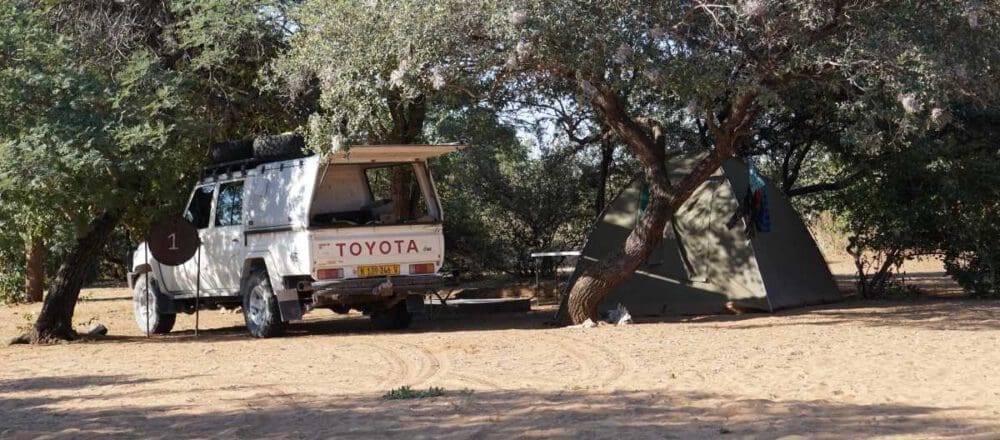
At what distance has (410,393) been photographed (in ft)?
27.8

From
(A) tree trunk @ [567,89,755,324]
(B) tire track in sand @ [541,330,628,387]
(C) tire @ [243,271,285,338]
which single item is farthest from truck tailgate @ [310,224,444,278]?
(A) tree trunk @ [567,89,755,324]

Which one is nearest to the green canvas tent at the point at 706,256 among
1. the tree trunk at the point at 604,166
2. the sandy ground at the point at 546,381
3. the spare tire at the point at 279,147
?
the sandy ground at the point at 546,381

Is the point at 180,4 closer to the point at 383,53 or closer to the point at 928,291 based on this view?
the point at 383,53

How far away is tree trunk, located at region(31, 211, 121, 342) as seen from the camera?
1391 cm

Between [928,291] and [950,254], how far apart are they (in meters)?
1.98

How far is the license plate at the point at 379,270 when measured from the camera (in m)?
12.9

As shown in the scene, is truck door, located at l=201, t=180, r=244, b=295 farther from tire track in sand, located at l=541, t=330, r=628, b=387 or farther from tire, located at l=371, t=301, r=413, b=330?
tire track in sand, located at l=541, t=330, r=628, b=387

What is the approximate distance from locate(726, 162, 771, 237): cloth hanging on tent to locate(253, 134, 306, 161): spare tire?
5603mm

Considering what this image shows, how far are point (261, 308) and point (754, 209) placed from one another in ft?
21.2

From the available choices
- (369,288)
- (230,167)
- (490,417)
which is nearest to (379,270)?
(369,288)

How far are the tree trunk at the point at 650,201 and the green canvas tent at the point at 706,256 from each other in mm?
855

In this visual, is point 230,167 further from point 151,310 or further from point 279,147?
point 151,310

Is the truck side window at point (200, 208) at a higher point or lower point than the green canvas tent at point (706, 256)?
higher

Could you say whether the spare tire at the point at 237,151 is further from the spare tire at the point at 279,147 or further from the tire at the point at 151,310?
the tire at the point at 151,310
